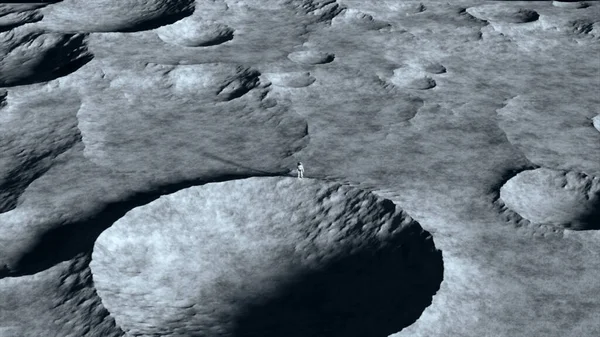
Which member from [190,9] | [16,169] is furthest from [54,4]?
[16,169]

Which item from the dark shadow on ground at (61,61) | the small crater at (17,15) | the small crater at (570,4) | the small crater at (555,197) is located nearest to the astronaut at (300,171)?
the small crater at (555,197)

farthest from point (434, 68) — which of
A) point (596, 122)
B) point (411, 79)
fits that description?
point (596, 122)

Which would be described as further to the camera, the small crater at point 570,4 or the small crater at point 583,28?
the small crater at point 570,4

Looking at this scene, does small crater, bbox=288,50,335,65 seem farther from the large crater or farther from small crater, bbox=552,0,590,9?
small crater, bbox=552,0,590,9

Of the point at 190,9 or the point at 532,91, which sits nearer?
the point at 532,91

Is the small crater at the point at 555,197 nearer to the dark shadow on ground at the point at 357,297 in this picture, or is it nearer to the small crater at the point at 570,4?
the dark shadow on ground at the point at 357,297

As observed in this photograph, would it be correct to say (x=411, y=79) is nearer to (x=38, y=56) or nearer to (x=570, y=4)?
(x=570, y=4)

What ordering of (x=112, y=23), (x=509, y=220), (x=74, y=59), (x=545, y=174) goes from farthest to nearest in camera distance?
(x=112, y=23) → (x=74, y=59) → (x=545, y=174) → (x=509, y=220)

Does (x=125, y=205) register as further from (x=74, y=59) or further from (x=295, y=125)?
(x=74, y=59)

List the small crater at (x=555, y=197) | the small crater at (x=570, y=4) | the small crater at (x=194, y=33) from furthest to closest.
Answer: the small crater at (x=570, y=4) → the small crater at (x=194, y=33) → the small crater at (x=555, y=197)

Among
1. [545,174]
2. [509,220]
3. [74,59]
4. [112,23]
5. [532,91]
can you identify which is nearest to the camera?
[509,220]
